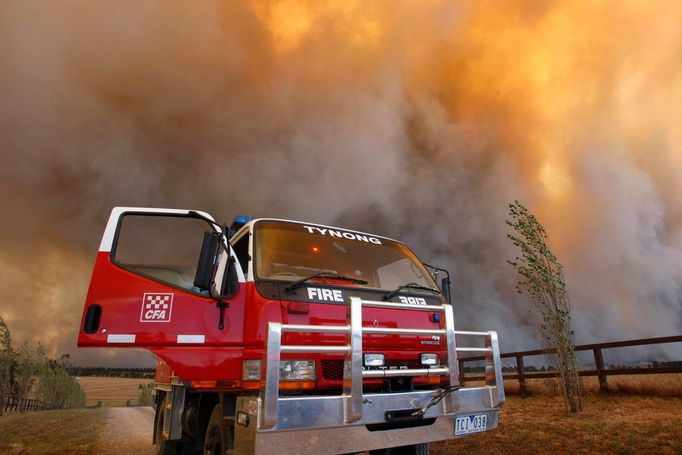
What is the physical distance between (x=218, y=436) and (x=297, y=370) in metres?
1.18

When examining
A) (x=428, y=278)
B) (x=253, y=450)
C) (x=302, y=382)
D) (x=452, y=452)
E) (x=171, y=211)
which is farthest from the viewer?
(x=452, y=452)

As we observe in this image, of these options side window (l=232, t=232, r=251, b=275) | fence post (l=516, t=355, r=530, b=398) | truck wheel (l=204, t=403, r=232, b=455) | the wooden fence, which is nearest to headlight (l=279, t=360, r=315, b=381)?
truck wheel (l=204, t=403, r=232, b=455)

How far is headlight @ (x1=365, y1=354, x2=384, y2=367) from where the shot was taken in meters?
3.49

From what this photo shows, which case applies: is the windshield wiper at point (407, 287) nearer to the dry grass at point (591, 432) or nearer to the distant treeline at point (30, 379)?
the dry grass at point (591, 432)

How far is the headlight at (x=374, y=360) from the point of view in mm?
3494

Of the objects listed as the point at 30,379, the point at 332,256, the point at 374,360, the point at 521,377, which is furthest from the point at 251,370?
the point at 30,379

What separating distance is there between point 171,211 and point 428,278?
3053 millimetres

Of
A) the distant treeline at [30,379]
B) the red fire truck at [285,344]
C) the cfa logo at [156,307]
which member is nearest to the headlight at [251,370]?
the red fire truck at [285,344]

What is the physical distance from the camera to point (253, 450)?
2693mm

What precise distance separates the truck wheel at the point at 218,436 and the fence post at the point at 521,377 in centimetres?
1085

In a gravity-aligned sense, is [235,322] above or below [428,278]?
below

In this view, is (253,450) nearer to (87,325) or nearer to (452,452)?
(87,325)

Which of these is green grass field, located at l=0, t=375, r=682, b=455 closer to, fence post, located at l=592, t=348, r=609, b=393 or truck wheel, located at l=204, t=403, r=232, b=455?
fence post, located at l=592, t=348, r=609, b=393

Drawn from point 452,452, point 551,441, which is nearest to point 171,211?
point 452,452
